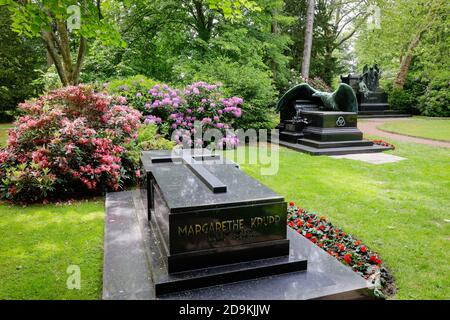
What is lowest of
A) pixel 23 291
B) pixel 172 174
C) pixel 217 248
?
pixel 23 291

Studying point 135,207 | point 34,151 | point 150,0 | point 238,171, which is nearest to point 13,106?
point 150,0

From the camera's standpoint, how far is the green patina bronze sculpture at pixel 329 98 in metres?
11.8

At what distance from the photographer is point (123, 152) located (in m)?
7.45

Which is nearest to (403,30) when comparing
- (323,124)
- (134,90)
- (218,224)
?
(323,124)

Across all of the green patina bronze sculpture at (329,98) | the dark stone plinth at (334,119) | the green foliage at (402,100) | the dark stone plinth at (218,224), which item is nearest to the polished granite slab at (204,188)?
the dark stone plinth at (218,224)

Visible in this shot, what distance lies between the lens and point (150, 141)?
8.16 metres

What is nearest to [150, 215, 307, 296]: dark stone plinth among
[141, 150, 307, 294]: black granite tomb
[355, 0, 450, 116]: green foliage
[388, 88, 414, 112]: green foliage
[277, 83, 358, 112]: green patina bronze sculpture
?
[141, 150, 307, 294]: black granite tomb

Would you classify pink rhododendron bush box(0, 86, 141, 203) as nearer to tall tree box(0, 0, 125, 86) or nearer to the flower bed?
tall tree box(0, 0, 125, 86)

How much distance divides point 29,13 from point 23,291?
444cm

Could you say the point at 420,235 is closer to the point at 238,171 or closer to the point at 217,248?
the point at 238,171

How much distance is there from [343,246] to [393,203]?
2.33m

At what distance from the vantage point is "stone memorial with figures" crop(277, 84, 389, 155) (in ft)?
36.7

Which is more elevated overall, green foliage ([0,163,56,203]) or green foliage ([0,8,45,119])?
green foliage ([0,8,45,119])

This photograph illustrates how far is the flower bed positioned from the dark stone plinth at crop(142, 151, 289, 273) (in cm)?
87
